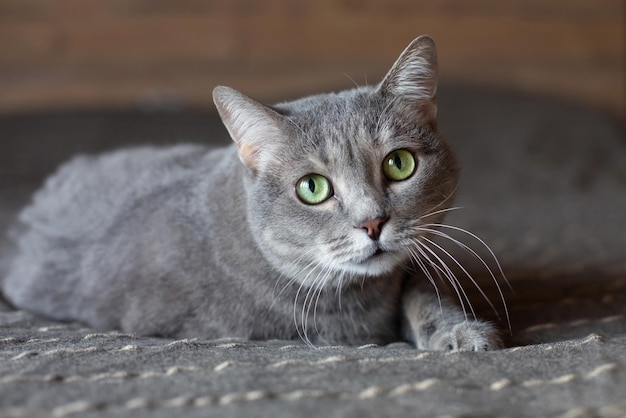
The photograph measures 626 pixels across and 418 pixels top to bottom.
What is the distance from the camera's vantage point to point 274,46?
3215 mm

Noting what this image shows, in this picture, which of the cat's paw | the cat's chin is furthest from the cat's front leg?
the cat's chin

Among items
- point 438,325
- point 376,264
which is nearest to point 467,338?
point 438,325

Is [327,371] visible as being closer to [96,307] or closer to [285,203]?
[285,203]

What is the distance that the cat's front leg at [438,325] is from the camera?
1.17 meters

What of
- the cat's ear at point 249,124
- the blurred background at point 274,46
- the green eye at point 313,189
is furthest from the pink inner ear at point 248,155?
the blurred background at point 274,46

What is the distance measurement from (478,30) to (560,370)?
254cm

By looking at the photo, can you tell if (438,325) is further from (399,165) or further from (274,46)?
(274,46)

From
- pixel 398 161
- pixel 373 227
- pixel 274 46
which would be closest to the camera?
pixel 373 227

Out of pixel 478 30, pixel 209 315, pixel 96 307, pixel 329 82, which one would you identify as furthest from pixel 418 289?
pixel 478 30

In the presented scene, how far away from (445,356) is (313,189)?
1.20 ft

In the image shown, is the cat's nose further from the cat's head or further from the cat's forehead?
the cat's forehead

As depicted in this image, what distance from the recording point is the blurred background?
121 inches

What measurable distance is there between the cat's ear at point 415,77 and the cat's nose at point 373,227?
0.87 ft

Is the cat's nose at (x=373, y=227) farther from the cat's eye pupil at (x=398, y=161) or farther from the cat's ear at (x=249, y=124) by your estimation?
the cat's ear at (x=249, y=124)
